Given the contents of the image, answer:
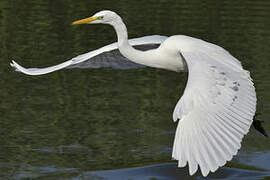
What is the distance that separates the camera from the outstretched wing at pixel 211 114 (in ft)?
16.1

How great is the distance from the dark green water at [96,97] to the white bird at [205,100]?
101 centimetres

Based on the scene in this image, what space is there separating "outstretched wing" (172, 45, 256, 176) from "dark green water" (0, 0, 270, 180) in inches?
61.4

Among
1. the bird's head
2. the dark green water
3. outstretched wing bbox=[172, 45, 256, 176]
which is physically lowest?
the dark green water

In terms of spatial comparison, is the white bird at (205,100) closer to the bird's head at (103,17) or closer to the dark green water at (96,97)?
the bird's head at (103,17)

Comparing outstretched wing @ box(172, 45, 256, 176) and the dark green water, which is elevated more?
outstretched wing @ box(172, 45, 256, 176)

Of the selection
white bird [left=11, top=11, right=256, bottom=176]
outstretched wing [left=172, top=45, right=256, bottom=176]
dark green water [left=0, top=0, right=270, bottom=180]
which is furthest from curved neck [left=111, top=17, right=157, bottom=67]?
dark green water [left=0, top=0, right=270, bottom=180]

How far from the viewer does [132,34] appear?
12320 millimetres

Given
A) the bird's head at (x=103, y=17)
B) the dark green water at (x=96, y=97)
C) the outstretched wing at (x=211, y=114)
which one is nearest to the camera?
the outstretched wing at (x=211, y=114)

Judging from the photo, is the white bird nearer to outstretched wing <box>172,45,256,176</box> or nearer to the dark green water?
outstretched wing <box>172,45,256,176</box>

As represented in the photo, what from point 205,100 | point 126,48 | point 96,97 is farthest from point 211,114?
point 96,97

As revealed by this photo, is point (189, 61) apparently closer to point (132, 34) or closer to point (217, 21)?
point (132, 34)

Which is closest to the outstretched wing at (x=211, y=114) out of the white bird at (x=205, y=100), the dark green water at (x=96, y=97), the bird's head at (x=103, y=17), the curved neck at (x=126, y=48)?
the white bird at (x=205, y=100)

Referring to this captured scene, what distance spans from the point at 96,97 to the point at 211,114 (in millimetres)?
3760

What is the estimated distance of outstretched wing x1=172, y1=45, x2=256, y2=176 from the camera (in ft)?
16.1
